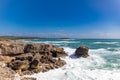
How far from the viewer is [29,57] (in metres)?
16.0

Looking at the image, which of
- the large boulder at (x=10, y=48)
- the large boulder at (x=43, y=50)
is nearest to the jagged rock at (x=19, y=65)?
the large boulder at (x=10, y=48)

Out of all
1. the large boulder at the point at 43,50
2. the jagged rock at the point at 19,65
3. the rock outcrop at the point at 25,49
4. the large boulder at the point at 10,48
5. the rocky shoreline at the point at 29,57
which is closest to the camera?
the jagged rock at the point at 19,65

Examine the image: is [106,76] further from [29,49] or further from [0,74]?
[29,49]

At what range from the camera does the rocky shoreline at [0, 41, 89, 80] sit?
13.9 m

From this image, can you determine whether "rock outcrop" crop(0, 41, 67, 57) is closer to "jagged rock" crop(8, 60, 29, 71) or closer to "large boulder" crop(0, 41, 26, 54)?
"large boulder" crop(0, 41, 26, 54)

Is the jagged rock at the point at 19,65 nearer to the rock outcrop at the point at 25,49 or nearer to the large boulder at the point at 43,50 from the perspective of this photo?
the rock outcrop at the point at 25,49

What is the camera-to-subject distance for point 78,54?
2339 centimetres

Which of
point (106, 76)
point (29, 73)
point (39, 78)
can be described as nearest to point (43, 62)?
point (29, 73)

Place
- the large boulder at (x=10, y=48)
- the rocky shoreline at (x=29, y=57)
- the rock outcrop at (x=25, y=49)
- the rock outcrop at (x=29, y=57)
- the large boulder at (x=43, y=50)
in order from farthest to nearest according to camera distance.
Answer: the large boulder at (x=43, y=50), the rock outcrop at (x=25, y=49), the large boulder at (x=10, y=48), the rock outcrop at (x=29, y=57), the rocky shoreline at (x=29, y=57)

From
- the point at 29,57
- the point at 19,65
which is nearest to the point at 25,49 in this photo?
the point at 29,57

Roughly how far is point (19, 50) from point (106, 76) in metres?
11.8

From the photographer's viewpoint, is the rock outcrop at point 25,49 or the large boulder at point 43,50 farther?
the large boulder at point 43,50

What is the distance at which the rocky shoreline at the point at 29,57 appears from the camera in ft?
45.7

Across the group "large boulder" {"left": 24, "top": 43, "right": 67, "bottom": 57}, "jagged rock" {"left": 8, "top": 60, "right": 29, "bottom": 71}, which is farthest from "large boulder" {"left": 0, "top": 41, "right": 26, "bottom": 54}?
"jagged rock" {"left": 8, "top": 60, "right": 29, "bottom": 71}
